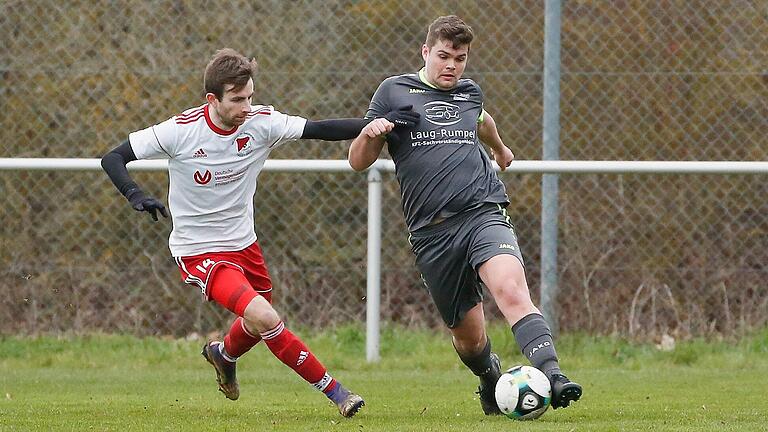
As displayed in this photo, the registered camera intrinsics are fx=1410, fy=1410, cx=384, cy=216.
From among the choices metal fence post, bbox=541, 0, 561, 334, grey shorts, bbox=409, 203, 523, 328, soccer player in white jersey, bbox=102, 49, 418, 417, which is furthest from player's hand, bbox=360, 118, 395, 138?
metal fence post, bbox=541, 0, 561, 334

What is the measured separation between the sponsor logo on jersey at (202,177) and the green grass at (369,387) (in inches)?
42.2

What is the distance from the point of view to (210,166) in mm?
6508

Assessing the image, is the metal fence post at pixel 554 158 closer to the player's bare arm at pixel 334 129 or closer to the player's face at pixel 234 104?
the player's bare arm at pixel 334 129

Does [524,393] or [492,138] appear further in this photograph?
[492,138]

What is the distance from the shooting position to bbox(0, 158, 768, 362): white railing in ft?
29.6

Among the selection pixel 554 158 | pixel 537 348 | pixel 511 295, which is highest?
pixel 511 295

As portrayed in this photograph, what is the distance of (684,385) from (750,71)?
2460 mm

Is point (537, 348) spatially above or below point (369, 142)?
below

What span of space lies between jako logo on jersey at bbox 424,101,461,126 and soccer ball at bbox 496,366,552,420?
1289 mm

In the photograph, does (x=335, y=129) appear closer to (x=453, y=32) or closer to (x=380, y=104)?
(x=380, y=104)

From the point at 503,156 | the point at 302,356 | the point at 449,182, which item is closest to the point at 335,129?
the point at 449,182

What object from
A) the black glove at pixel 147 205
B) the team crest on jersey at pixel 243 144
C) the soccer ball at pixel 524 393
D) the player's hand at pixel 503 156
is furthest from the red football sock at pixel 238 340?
the soccer ball at pixel 524 393

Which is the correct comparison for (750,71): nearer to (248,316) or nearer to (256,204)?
(256,204)

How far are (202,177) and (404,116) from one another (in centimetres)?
102
